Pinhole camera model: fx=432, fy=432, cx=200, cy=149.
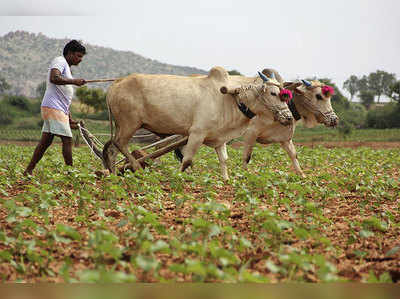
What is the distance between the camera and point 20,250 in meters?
2.63

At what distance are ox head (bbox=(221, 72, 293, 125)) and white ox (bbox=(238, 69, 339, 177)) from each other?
679 millimetres

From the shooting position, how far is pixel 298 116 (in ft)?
22.7

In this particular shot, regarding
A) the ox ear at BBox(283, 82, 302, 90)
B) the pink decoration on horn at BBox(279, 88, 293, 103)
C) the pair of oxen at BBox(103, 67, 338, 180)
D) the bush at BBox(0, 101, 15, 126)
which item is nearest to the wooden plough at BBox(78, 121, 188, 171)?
the pair of oxen at BBox(103, 67, 338, 180)

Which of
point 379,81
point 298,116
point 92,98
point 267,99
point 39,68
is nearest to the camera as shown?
point 267,99

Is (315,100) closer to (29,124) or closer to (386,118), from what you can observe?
(386,118)

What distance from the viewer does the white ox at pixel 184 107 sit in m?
5.52

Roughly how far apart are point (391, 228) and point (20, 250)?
9.10 ft

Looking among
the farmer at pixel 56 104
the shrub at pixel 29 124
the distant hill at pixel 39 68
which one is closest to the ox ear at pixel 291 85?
the farmer at pixel 56 104

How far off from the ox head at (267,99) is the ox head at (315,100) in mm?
879

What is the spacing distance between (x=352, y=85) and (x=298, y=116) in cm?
9833

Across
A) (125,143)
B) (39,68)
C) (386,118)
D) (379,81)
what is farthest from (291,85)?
(39,68)

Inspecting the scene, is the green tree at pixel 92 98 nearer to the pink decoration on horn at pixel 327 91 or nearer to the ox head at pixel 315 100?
the ox head at pixel 315 100

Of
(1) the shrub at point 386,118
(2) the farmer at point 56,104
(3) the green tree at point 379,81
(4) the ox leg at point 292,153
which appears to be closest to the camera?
(2) the farmer at point 56,104

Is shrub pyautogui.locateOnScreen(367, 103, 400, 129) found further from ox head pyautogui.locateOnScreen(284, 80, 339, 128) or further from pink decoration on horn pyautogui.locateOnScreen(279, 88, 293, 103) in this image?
pink decoration on horn pyautogui.locateOnScreen(279, 88, 293, 103)
